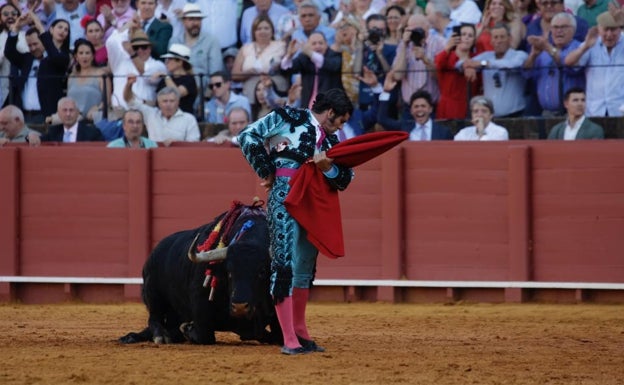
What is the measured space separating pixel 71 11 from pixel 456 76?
4.47 metres

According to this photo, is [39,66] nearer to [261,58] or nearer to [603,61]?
[261,58]

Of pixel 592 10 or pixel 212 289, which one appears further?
pixel 592 10

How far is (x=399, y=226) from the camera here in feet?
40.0

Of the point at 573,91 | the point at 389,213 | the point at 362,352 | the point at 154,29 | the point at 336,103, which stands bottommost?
the point at 362,352

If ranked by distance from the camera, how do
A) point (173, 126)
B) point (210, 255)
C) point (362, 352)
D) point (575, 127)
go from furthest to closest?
1. point (173, 126)
2. point (575, 127)
3. point (210, 255)
4. point (362, 352)

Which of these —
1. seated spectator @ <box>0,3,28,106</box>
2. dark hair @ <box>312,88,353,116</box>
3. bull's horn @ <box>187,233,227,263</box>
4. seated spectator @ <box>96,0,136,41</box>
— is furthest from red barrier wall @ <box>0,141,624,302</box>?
dark hair @ <box>312,88,353,116</box>

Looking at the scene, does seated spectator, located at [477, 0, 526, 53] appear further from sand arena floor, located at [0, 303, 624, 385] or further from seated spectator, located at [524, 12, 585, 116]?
sand arena floor, located at [0, 303, 624, 385]

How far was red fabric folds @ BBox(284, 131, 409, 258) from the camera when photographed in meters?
7.59

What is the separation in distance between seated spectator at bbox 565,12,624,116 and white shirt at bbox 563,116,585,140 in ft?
1.06

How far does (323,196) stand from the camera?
770cm

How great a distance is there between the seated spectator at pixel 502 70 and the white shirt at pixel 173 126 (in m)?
2.48

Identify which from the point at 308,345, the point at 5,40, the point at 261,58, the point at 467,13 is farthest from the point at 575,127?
the point at 5,40

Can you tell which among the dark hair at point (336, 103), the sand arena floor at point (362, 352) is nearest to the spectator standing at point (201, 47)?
the sand arena floor at point (362, 352)

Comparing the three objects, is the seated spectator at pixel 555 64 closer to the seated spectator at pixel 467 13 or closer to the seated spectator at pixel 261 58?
the seated spectator at pixel 467 13
